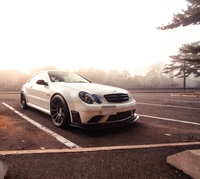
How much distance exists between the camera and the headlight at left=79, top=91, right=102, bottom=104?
3.36m

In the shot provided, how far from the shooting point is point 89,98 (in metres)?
3.38

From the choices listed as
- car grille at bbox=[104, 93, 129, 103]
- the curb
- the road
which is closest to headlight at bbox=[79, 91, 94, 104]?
car grille at bbox=[104, 93, 129, 103]

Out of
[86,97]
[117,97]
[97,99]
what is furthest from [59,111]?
[117,97]

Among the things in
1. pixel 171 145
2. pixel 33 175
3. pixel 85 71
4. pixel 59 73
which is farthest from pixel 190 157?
pixel 85 71

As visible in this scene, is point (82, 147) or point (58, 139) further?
point (58, 139)

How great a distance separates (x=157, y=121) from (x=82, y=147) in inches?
97.6

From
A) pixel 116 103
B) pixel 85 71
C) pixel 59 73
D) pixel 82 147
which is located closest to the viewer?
pixel 82 147

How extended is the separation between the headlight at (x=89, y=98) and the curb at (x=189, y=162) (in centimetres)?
170

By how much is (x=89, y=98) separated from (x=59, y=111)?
867 millimetres

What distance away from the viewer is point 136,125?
13.4 feet

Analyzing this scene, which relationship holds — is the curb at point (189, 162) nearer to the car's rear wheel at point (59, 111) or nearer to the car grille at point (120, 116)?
the car grille at point (120, 116)

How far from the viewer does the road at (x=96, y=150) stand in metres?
1.98

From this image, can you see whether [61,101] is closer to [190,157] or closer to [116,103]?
[116,103]

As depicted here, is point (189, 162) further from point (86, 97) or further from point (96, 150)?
point (86, 97)
